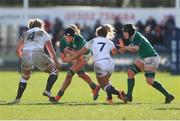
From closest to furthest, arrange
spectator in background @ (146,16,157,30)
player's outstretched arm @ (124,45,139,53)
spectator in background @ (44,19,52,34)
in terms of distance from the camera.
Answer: player's outstretched arm @ (124,45,139,53) → spectator in background @ (146,16,157,30) → spectator in background @ (44,19,52,34)

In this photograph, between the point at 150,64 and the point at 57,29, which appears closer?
the point at 150,64

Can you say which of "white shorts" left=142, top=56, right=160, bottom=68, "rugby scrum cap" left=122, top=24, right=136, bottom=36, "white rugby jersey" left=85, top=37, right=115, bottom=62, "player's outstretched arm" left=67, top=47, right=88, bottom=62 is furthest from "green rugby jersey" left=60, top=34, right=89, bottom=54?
"white shorts" left=142, top=56, right=160, bottom=68

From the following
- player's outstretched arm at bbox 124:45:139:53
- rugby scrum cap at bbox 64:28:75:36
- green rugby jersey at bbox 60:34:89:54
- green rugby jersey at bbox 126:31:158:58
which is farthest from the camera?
green rugby jersey at bbox 60:34:89:54

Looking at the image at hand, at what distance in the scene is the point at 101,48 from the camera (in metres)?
17.5

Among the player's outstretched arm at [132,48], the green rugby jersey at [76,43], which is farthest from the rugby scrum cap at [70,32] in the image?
the player's outstretched arm at [132,48]

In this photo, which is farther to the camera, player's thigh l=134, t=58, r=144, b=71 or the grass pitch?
player's thigh l=134, t=58, r=144, b=71

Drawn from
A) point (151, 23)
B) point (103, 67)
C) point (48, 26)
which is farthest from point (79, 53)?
point (48, 26)

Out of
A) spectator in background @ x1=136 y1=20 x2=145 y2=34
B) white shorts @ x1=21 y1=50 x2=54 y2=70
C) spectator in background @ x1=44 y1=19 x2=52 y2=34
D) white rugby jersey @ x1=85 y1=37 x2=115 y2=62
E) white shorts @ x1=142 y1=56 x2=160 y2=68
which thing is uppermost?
white rugby jersey @ x1=85 y1=37 x2=115 y2=62

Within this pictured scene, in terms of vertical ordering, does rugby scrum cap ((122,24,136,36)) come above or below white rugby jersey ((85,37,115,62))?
above

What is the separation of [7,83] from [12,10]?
48.3 feet

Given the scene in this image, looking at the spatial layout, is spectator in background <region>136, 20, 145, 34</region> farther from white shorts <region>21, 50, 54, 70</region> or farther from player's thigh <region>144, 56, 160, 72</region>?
white shorts <region>21, 50, 54, 70</region>

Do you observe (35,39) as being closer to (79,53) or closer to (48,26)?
(79,53)

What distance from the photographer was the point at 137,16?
39.2 metres

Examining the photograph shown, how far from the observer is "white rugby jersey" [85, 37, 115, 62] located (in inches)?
690
